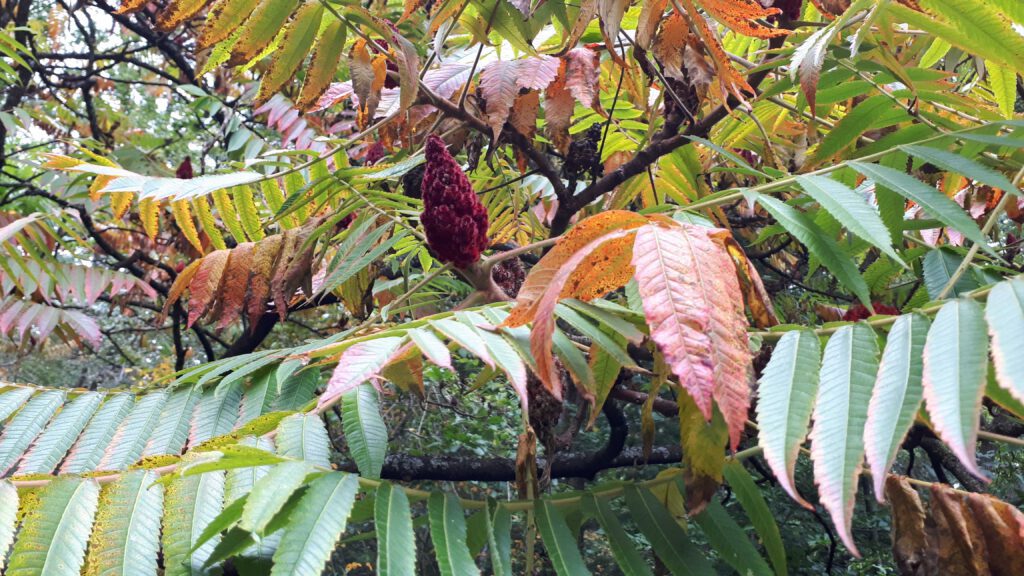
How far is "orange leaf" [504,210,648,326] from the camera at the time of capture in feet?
3.75

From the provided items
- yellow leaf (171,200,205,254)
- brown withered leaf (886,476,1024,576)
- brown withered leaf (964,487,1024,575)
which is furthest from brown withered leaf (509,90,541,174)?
brown withered leaf (964,487,1024,575)

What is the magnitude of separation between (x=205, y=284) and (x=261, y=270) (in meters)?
0.15

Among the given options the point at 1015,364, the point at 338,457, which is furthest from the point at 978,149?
the point at 338,457

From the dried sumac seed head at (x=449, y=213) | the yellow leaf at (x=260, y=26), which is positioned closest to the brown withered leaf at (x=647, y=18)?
the dried sumac seed head at (x=449, y=213)

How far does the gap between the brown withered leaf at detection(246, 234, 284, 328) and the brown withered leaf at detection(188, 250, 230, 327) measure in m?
0.09

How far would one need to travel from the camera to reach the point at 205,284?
1961 mm

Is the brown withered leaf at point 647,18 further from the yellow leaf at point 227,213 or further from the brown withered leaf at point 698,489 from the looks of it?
the yellow leaf at point 227,213

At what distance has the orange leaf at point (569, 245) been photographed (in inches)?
45.0

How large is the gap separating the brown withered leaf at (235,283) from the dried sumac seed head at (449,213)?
73cm

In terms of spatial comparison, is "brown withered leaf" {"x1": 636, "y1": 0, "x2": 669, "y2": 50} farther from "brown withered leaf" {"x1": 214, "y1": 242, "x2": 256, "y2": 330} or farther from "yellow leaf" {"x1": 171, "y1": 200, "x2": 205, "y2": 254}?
"yellow leaf" {"x1": 171, "y1": 200, "x2": 205, "y2": 254}

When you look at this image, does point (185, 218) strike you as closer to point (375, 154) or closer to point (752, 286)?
point (375, 154)

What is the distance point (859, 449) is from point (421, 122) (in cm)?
161

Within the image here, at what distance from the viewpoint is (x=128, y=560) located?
96cm

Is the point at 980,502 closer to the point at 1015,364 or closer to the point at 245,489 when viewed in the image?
the point at 1015,364
